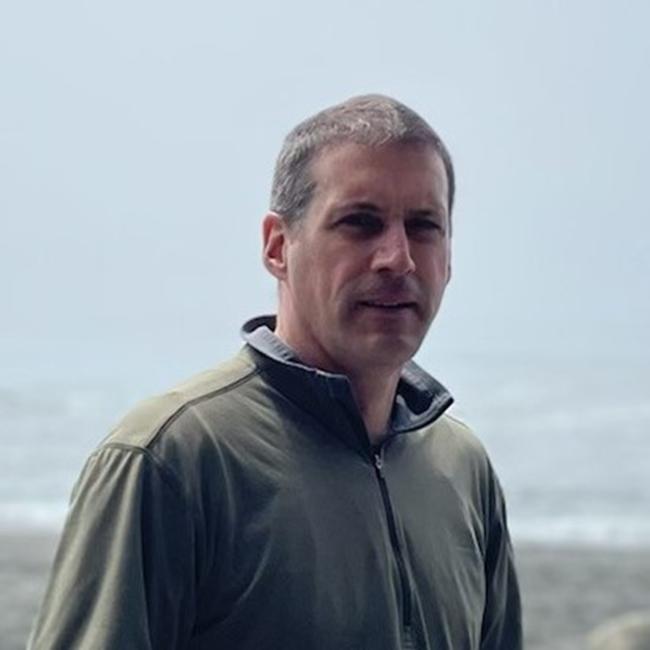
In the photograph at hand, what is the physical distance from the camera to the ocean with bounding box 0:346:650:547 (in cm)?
2364

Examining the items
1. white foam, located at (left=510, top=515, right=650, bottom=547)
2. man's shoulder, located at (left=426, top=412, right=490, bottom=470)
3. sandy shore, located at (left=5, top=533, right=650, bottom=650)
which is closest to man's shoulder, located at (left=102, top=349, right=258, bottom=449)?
man's shoulder, located at (left=426, top=412, right=490, bottom=470)

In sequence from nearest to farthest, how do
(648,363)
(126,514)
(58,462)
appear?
(126,514) < (58,462) < (648,363)

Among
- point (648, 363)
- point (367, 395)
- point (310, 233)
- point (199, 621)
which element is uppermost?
point (310, 233)

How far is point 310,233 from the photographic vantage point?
10.6 feet

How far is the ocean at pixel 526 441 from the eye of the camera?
23.6 m

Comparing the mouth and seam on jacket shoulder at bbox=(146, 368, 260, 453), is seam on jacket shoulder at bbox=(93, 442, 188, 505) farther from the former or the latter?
the mouth

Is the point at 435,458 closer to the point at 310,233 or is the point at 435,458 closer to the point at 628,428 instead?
the point at 310,233

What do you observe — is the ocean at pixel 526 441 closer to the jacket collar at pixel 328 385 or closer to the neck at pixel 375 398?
the jacket collar at pixel 328 385

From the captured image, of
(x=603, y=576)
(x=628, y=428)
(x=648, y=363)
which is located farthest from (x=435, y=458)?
(x=648, y=363)

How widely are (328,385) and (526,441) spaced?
32904 millimetres

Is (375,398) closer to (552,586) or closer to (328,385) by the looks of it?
(328,385)

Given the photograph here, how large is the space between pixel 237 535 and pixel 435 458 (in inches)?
20.4

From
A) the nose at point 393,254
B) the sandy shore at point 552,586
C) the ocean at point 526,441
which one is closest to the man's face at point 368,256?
the nose at point 393,254

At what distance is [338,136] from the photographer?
3232 mm
